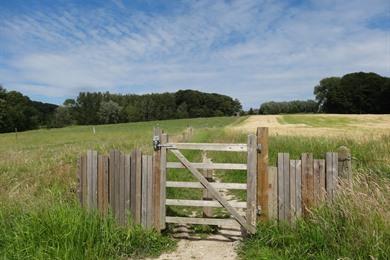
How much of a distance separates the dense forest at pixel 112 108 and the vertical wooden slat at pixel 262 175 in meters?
90.1

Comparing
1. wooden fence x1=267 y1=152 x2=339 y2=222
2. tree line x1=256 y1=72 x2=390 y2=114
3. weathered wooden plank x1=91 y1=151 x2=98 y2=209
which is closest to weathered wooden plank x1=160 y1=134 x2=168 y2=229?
weathered wooden plank x1=91 y1=151 x2=98 y2=209

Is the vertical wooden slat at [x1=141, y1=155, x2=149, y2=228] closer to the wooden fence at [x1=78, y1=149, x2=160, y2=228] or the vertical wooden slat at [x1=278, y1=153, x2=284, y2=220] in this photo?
the wooden fence at [x1=78, y1=149, x2=160, y2=228]

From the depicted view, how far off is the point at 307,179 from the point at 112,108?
107m

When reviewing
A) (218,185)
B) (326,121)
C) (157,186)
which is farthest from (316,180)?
(326,121)

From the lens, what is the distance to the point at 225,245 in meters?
6.58

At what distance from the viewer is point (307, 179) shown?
6617 mm

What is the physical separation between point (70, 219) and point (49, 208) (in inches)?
22.6

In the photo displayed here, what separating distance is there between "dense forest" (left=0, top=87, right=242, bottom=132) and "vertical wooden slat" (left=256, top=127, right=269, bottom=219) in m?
90.1

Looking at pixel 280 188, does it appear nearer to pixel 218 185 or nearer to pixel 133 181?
pixel 218 185

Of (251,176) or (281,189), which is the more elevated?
(251,176)

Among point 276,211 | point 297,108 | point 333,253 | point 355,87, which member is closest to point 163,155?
point 276,211

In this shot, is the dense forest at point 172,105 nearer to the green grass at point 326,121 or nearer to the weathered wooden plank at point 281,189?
the green grass at point 326,121

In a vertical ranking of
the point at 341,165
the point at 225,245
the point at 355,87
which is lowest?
the point at 225,245

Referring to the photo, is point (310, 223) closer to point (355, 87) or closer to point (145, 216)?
point (145, 216)
